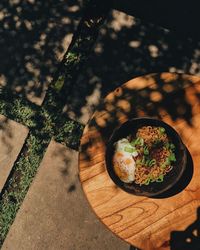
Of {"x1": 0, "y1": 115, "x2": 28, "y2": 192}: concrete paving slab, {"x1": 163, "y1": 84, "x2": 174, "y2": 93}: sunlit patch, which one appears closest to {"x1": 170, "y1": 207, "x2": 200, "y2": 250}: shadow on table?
{"x1": 163, "y1": 84, "x2": 174, "y2": 93}: sunlit patch

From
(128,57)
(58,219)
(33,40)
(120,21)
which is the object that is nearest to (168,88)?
(128,57)

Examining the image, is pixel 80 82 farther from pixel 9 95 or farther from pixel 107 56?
pixel 9 95

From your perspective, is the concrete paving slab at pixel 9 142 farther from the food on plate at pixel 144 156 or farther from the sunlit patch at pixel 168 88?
the sunlit patch at pixel 168 88

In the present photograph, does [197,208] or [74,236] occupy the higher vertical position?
[197,208]

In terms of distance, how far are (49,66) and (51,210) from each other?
2.05 m

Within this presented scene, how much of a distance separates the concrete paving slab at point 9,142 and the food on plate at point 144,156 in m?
1.96

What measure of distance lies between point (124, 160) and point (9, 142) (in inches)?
83.8

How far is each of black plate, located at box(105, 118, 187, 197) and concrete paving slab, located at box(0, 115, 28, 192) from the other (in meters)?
1.94

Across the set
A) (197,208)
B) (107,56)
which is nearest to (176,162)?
(197,208)

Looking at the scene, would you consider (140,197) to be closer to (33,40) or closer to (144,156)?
(144,156)

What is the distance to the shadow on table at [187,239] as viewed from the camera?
337 centimetres

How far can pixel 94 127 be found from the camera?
364 cm

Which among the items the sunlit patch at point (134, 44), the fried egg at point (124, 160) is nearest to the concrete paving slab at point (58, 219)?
the fried egg at point (124, 160)

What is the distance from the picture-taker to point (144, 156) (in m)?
3.45
